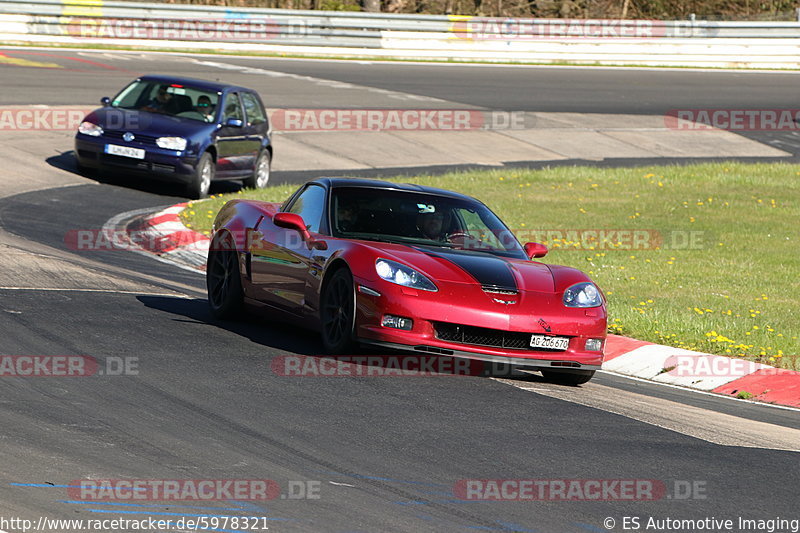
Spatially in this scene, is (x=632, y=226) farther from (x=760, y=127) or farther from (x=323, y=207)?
(x=760, y=127)

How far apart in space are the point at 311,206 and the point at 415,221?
89 centimetres

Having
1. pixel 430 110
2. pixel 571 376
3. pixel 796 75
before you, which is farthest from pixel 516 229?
pixel 796 75

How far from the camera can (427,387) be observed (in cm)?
830

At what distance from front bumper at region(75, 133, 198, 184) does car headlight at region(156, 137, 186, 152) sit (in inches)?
2.3

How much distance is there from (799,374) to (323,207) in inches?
152

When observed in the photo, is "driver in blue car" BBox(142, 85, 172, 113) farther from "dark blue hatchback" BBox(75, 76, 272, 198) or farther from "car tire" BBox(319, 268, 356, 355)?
"car tire" BBox(319, 268, 356, 355)

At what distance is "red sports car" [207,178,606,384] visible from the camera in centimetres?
863

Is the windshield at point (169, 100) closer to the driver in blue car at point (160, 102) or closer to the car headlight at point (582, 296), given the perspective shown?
the driver in blue car at point (160, 102)

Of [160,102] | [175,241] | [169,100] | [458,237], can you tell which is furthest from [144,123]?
[458,237]

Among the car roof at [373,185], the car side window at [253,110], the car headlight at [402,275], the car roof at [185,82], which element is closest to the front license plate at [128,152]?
the car roof at [185,82]

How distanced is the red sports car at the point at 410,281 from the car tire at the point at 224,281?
0.01 m

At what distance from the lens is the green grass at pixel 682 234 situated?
11375mm

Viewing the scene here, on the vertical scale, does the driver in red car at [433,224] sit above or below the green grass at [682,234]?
above

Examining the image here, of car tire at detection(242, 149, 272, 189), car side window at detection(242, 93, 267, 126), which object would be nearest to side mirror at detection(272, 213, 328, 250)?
car side window at detection(242, 93, 267, 126)
